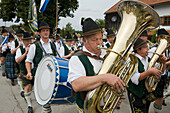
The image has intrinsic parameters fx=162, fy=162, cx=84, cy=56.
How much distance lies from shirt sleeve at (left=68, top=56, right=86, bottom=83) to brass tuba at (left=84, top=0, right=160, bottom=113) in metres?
0.23

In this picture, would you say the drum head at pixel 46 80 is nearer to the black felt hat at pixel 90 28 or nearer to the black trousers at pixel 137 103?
the black felt hat at pixel 90 28

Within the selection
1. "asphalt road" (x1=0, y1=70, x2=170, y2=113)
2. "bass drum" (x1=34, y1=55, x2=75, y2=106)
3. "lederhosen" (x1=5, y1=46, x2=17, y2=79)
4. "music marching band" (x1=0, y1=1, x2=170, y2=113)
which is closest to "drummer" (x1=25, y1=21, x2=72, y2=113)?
"music marching band" (x1=0, y1=1, x2=170, y2=113)

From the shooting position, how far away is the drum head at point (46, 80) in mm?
2736

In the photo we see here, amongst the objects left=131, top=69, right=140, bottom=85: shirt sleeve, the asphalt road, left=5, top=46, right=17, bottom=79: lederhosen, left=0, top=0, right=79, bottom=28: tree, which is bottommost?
the asphalt road

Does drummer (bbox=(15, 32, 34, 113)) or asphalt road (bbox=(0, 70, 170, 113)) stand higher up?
drummer (bbox=(15, 32, 34, 113))

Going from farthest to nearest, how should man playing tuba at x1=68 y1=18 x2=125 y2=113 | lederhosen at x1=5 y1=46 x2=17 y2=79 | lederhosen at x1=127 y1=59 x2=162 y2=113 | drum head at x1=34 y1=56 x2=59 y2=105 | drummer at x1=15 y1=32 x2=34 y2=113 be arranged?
lederhosen at x1=5 y1=46 x2=17 y2=79 < drummer at x1=15 y1=32 x2=34 y2=113 < drum head at x1=34 y1=56 x2=59 y2=105 < lederhosen at x1=127 y1=59 x2=162 y2=113 < man playing tuba at x1=68 y1=18 x2=125 y2=113

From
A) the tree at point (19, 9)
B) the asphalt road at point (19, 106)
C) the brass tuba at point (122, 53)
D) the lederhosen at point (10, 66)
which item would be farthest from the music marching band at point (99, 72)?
the tree at point (19, 9)

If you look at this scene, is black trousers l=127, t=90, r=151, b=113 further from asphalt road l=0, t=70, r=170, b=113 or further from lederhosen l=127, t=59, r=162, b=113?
asphalt road l=0, t=70, r=170, b=113

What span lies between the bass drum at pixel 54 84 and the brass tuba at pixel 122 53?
112cm

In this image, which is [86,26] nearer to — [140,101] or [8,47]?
[140,101]

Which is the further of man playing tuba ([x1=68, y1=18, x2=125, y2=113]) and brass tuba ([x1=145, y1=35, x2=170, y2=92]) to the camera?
brass tuba ([x1=145, y1=35, x2=170, y2=92])

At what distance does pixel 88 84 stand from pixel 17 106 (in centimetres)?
369

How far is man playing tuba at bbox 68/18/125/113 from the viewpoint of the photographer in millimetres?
1465

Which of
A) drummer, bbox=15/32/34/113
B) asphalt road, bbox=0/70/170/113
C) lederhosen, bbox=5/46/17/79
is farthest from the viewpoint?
lederhosen, bbox=5/46/17/79
